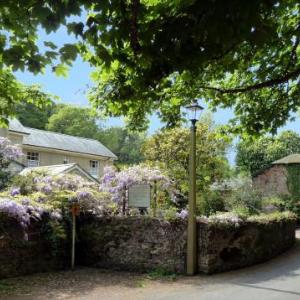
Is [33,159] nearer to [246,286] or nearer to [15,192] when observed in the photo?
[15,192]

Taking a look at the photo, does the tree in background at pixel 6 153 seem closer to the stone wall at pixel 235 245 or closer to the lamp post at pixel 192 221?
the lamp post at pixel 192 221

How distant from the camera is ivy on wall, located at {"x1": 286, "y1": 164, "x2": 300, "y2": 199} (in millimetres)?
A: 30641

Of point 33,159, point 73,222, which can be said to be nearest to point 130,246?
point 73,222

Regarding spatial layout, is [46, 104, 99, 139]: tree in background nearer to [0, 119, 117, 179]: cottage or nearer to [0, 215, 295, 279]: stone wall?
[0, 119, 117, 179]: cottage

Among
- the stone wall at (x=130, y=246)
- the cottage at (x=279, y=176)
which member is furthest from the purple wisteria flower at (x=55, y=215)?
the cottage at (x=279, y=176)

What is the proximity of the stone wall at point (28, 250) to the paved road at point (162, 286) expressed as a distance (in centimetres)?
43

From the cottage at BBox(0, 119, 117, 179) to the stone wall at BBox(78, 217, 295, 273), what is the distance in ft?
44.7

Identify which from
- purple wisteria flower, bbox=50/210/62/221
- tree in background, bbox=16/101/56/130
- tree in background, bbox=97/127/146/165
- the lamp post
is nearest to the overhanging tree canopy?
the lamp post

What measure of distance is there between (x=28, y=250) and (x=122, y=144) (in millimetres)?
54978

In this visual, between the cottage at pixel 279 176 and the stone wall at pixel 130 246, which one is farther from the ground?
the cottage at pixel 279 176

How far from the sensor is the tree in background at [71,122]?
5662cm

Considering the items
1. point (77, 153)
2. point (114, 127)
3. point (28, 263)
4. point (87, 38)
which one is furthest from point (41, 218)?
point (114, 127)

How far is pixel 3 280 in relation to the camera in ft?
35.1

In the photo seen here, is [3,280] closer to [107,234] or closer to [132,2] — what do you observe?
[107,234]
